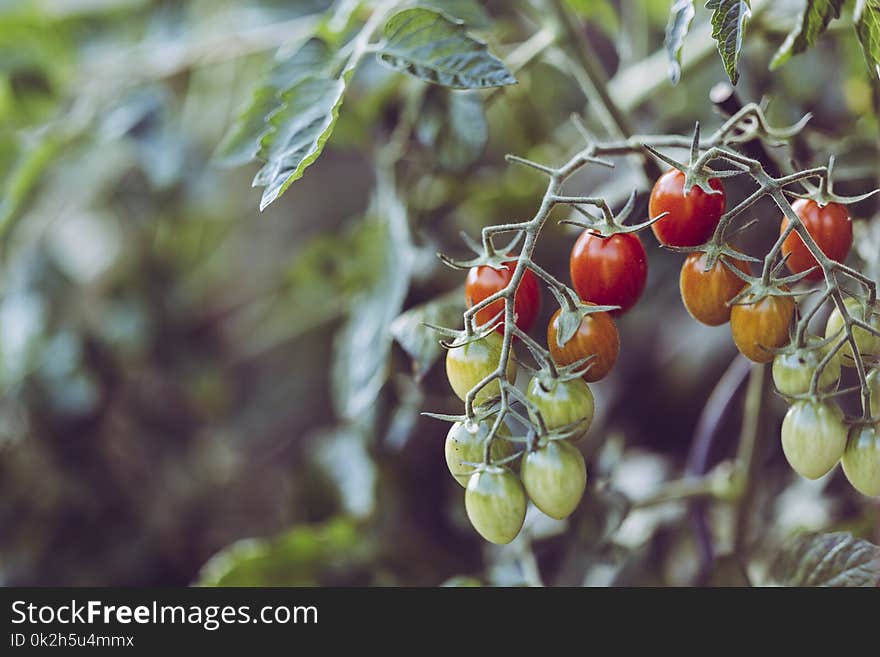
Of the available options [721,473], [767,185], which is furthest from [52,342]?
[767,185]

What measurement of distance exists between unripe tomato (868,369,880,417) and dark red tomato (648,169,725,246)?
10 centimetres

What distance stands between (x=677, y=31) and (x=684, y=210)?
0.09 m

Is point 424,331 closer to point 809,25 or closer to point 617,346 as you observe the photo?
point 617,346

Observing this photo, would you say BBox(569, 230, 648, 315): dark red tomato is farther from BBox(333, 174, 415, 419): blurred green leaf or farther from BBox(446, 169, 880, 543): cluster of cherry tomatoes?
BBox(333, 174, 415, 419): blurred green leaf

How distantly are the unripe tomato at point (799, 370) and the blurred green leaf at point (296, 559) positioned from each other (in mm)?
446

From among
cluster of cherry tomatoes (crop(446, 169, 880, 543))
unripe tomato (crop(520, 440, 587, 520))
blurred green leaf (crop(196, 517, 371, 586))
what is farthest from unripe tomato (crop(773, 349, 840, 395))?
blurred green leaf (crop(196, 517, 371, 586))

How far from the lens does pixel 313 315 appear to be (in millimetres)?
1104

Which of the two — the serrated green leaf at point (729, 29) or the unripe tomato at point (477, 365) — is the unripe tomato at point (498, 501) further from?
the serrated green leaf at point (729, 29)

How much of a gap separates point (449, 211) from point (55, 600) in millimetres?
450

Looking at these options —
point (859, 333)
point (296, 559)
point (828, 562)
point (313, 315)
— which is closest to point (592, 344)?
point (859, 333)

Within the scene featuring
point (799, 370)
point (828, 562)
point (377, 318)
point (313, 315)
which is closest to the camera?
point (799, 370)

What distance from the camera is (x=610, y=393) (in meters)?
0.98

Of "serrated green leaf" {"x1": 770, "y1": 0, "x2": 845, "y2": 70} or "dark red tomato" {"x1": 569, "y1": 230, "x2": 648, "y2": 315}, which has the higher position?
"serrated green leaf" {"x1": 770, "y1": 0, "x2": 845, "y2": 70}

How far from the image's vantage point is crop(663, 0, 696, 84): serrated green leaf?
1.45 ft
